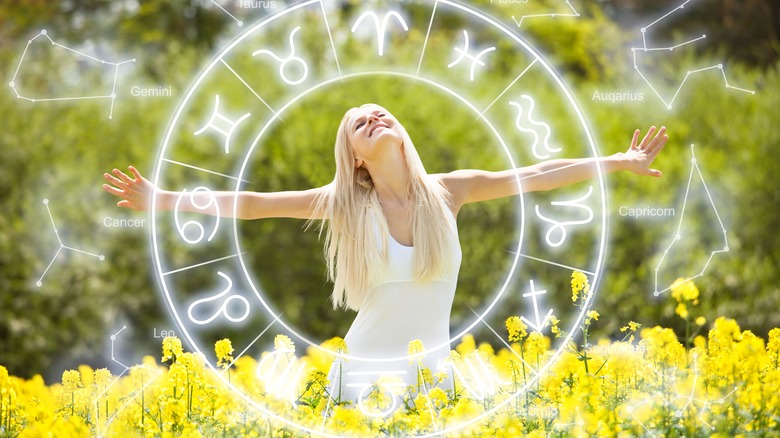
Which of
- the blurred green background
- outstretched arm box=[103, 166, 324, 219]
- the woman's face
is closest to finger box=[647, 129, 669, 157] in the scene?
the woman's face

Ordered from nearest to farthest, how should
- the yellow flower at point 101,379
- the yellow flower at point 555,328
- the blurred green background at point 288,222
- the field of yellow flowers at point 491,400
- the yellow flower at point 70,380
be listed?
the field of yellow flowers at point 491,400, the yellow flower at point 555,328, the yellow flower at point 70,380, the yellow flower at point 101,379, the blurred green background at point 288,222

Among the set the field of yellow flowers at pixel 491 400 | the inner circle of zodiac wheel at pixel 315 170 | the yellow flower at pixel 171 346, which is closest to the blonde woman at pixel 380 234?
the field of yellow flowers at pixel 491 400

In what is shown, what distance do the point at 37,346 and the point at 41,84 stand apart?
8.04 feet

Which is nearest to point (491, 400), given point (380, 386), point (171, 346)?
point (380, 386)

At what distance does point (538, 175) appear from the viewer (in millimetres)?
4816

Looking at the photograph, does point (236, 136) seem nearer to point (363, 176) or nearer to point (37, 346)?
point (37, 346)

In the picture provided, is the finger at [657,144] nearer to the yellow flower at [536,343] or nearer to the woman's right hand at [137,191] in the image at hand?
the yellow flower at [536,343]

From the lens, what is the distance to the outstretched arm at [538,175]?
480 centimetres

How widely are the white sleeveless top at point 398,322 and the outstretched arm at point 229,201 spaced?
16.3 inches

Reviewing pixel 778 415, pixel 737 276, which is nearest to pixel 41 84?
pixel 737 276

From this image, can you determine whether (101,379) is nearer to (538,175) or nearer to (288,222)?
(538,175)

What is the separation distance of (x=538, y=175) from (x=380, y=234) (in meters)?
0.80

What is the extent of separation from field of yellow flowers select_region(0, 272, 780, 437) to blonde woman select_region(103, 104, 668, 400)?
0.17 meters

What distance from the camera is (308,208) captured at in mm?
4734
